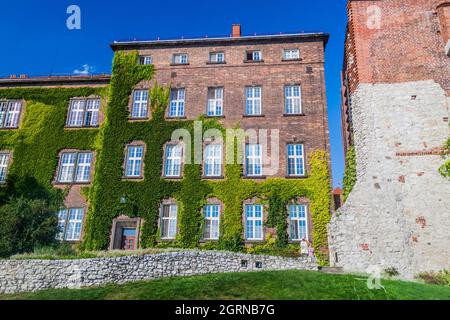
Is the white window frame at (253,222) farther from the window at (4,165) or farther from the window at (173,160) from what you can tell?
the window at (4,165)

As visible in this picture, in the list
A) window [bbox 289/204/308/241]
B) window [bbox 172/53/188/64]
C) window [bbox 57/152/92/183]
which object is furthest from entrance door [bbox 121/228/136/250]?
window [bbox 172/53/188/64]

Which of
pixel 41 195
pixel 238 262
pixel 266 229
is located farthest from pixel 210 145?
pixel 41 195

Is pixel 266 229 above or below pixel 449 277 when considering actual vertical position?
above

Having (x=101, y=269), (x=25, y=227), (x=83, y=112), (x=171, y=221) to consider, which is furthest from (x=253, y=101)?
(x=25, y=227)

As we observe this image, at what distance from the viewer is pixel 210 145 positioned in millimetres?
23203

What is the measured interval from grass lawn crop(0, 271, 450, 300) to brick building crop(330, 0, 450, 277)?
15.7 feet

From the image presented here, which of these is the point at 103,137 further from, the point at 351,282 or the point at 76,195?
the point at 351,282

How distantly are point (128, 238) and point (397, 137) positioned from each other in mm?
16838

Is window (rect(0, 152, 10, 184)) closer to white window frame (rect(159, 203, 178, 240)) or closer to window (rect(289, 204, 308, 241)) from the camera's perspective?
white window frame (rect(159, 203, 178, 240))

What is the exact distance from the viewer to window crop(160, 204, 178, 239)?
21812 millimetres

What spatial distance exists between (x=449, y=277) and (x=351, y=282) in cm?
678

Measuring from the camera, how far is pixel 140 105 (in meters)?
24.8

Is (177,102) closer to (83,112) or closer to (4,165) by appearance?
(83,112)
